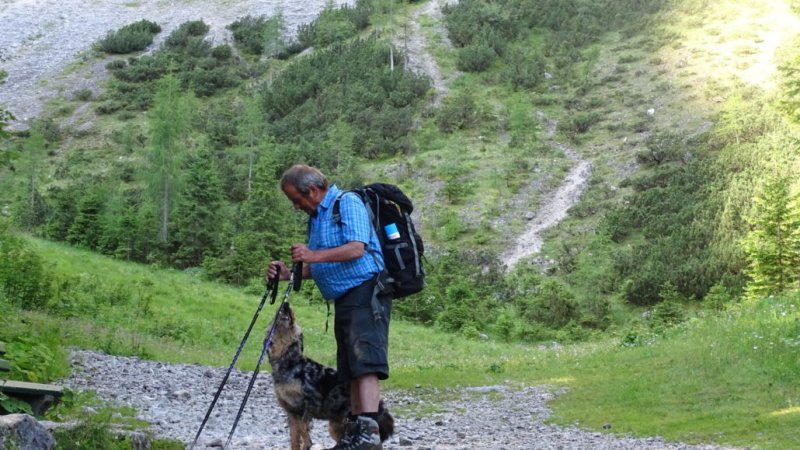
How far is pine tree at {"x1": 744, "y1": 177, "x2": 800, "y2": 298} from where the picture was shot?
2244cm

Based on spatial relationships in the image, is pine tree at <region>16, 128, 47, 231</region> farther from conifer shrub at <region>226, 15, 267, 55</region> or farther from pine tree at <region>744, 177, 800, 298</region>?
pine tree at <region>744, 177, 800, 298</region>

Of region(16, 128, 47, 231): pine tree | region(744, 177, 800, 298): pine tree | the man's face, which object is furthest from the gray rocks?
region(16, 128, 47, 231): pine tree

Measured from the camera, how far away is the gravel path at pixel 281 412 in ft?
28.6

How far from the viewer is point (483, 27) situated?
6906 centimetres

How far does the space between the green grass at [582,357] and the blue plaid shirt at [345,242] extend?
4.38 metres

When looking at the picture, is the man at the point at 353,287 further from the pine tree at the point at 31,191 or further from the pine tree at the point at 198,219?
the pine tree at the point at 31,191

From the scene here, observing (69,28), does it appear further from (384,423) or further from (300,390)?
(384,423)

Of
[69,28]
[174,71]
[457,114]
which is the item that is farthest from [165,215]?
[69,28]

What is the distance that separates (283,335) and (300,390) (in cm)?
44

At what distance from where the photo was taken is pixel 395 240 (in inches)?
229

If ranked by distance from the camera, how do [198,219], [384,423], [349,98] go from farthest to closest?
[349,98] < [198,219] < [384,423]

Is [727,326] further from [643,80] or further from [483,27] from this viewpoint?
[483,27]

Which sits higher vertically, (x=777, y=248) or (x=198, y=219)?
(x=777, y=248)

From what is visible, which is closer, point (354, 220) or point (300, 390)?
point (354, 220)
